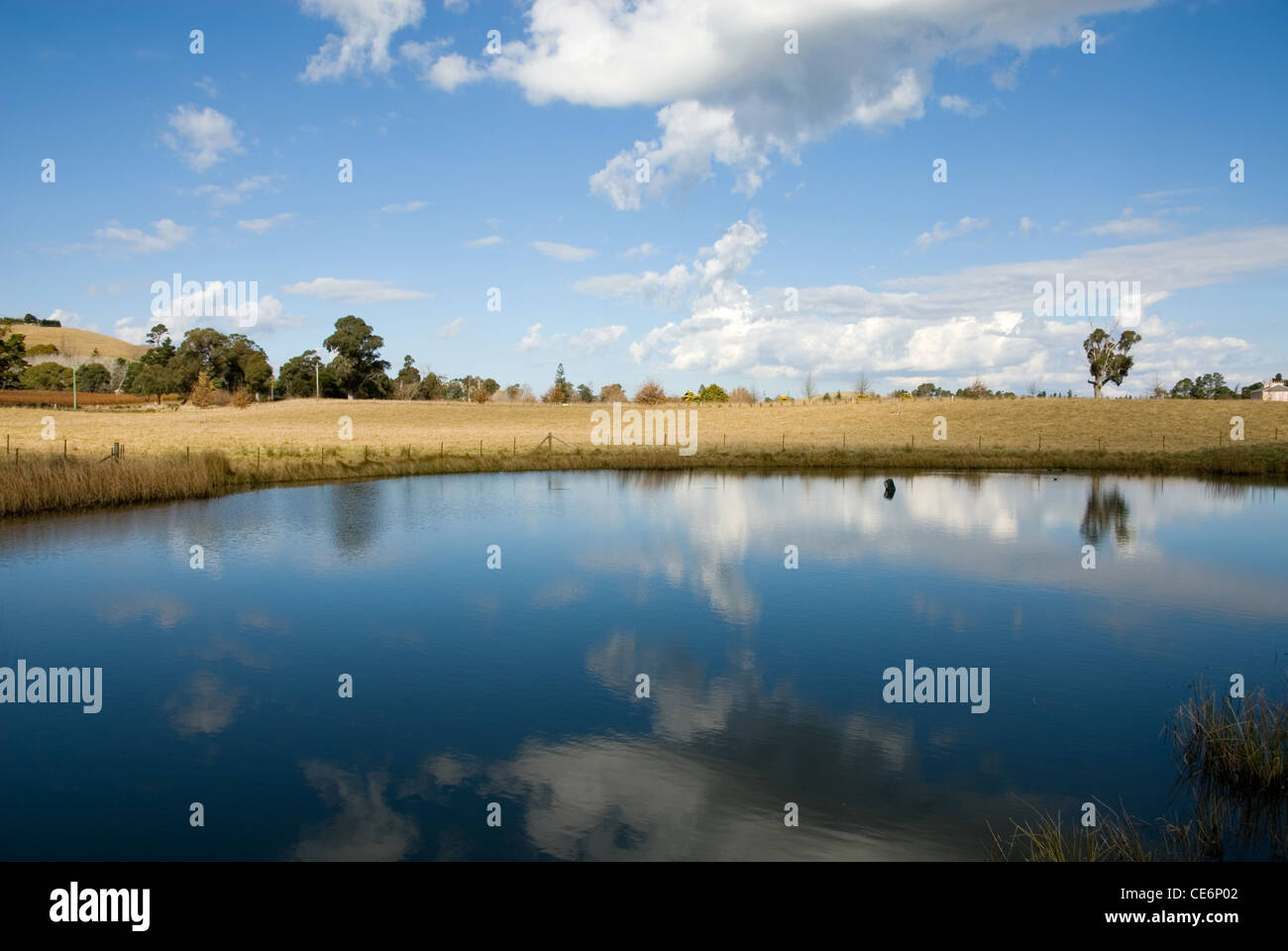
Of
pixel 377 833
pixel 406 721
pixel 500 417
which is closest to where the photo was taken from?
pixel 377 833

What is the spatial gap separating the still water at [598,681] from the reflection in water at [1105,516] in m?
0.58

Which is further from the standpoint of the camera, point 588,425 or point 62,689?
point 588,425

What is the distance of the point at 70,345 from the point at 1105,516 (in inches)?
8288

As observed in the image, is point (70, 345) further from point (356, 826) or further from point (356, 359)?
point (356, 826)

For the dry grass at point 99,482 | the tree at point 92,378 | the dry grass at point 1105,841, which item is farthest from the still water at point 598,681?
the tree at point 92,378

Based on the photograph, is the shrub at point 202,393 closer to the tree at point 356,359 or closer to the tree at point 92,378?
the tree at point 356,359

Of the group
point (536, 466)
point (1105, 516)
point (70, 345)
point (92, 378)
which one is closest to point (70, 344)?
point (70, 345)

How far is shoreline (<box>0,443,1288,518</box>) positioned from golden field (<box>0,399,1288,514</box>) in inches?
2.6

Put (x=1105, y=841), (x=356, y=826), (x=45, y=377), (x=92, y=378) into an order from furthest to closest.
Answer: (x=92, y=378), (x=45, y=377), (x=356, y=826), (x=1105, y=841)

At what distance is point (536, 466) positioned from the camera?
37.8 meters
